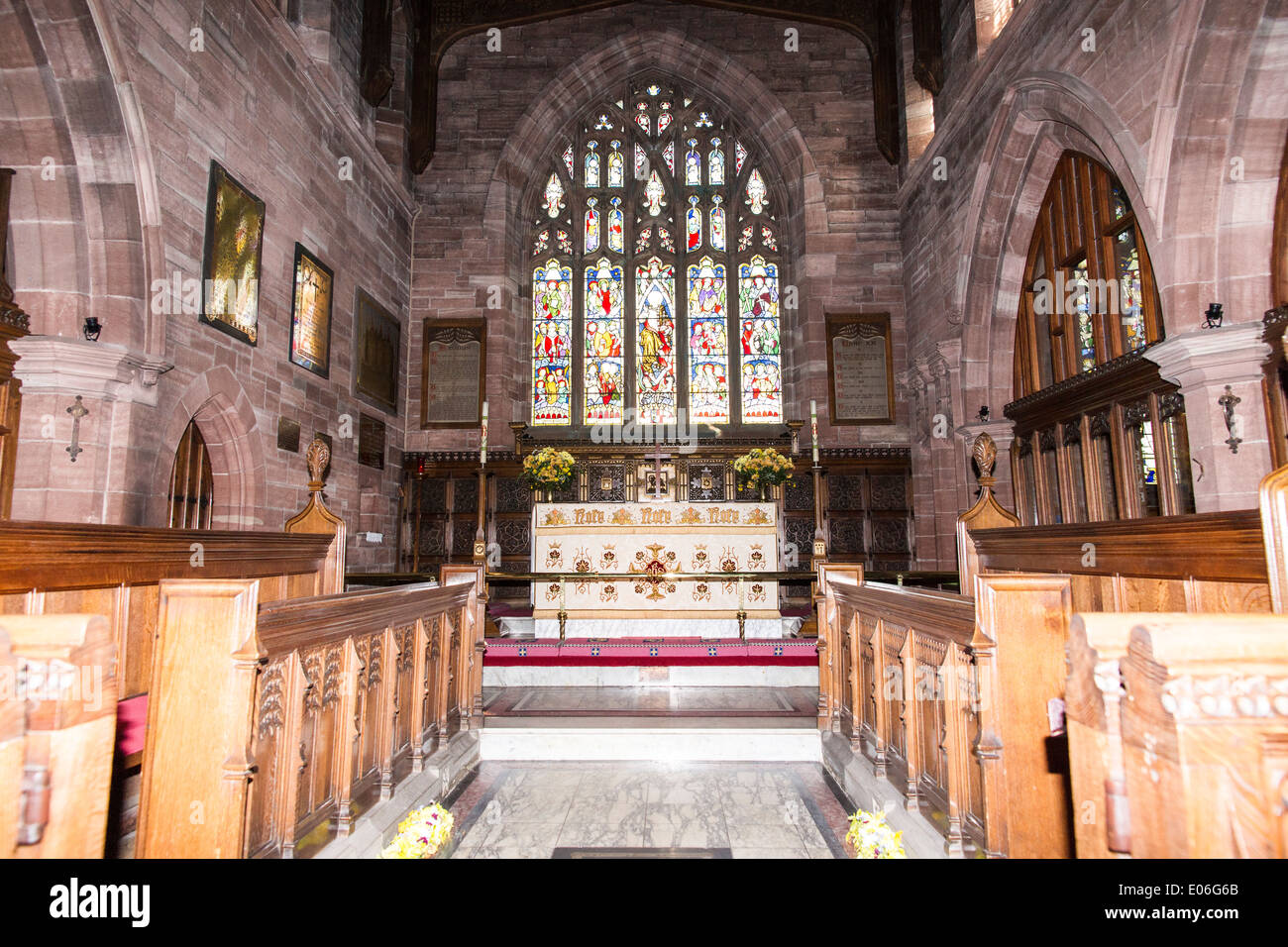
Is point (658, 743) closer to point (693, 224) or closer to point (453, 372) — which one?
point (453, 372)

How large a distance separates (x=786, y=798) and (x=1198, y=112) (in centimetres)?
534

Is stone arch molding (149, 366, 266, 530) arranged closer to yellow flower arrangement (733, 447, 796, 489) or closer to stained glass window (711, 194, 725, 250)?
yellow flower arrangement (733, 447, 796, 489)

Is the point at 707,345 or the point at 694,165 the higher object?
the point at 694,165

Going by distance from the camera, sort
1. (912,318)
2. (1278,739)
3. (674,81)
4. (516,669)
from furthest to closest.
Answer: (674,81), (912,318), (516,669), (1278,739)

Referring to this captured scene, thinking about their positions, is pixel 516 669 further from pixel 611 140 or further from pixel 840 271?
pixel 611 140

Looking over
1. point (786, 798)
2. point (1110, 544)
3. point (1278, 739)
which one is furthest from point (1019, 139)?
point (1278, 739)

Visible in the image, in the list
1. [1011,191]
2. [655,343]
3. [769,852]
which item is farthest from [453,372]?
[769,852]

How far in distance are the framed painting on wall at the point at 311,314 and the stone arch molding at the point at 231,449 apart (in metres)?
1.06

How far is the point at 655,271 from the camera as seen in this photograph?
1117cm

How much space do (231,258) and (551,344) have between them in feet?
17.8

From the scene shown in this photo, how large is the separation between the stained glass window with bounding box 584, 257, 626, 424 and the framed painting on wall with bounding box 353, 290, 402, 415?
9.31 feet

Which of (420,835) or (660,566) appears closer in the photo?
(420,835)

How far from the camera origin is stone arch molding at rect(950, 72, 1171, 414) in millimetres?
5766
